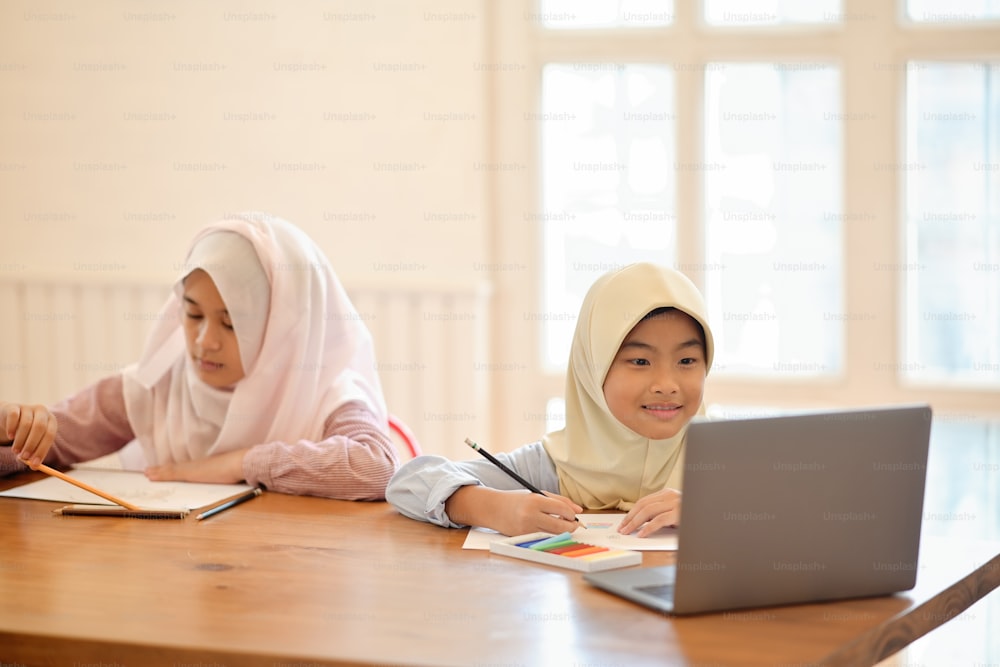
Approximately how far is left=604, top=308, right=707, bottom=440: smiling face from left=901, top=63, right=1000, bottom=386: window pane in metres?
2.17

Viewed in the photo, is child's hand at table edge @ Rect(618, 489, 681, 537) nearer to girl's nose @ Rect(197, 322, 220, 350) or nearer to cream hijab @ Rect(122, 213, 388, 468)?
cream hijab @ Rect(122, 213, 388, 468)

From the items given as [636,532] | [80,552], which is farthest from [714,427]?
[80,552]

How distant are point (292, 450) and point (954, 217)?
2547 millimetres

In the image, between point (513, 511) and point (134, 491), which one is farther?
point (134, 491)

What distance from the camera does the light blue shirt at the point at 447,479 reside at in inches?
63.4

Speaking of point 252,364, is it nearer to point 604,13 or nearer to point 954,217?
point 604,13

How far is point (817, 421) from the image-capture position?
3.90 feet

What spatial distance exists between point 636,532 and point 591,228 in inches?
95.0

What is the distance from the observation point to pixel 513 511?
5.00ft

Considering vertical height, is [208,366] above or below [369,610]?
above

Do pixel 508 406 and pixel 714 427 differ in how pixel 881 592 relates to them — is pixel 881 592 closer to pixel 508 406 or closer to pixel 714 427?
pixel 714 427

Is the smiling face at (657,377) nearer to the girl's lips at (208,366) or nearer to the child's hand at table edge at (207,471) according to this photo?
the child's hand at table edge at (207,471)

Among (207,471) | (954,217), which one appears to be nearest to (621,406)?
(207,471)

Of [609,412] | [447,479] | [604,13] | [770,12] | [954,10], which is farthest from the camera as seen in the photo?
[604,13]
